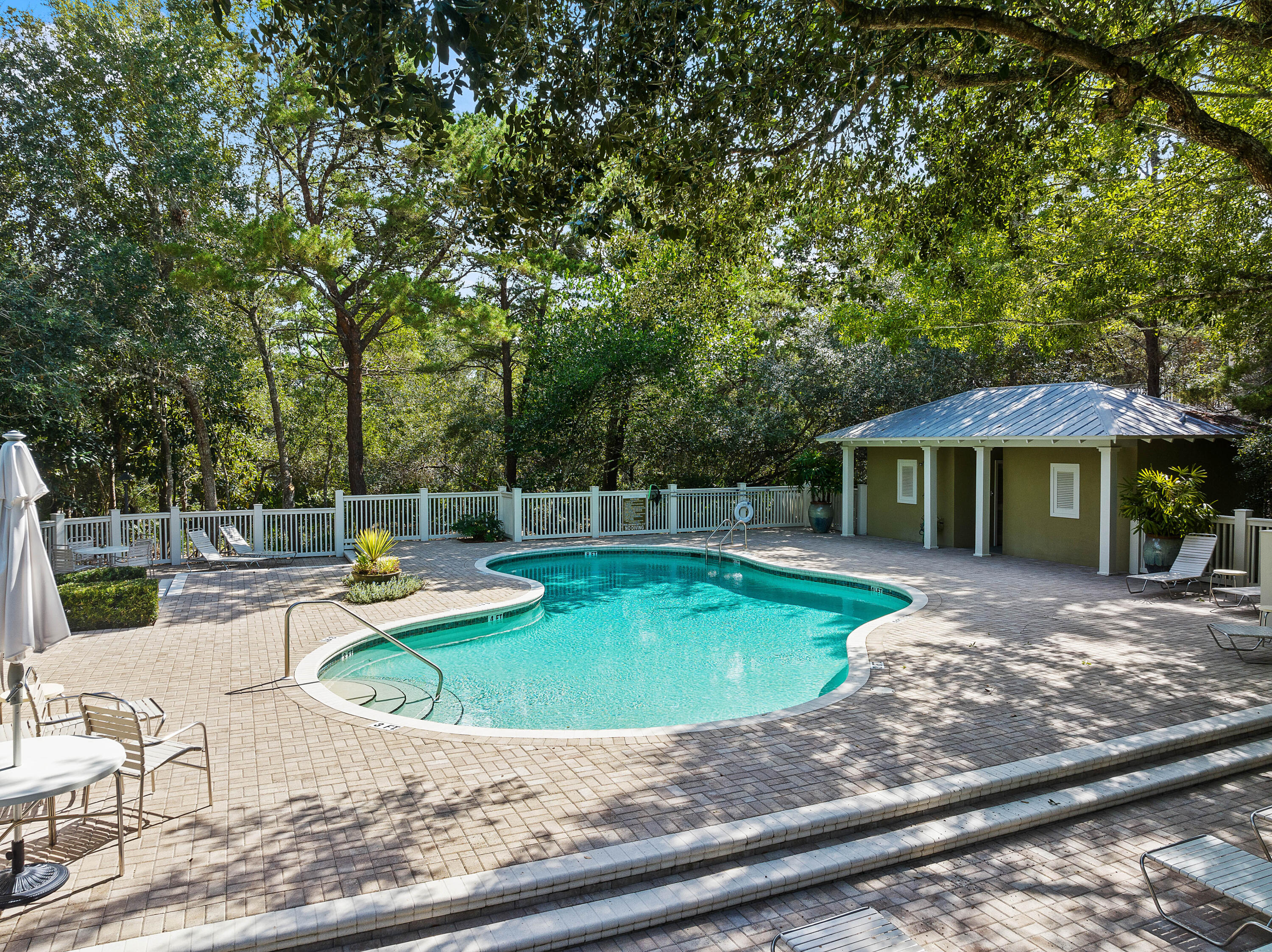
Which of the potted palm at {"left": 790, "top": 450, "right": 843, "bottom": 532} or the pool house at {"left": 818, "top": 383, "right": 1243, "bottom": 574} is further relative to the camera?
the potted palm at {"left": 790, "top": 450, "right": 843, "bottom": 532}

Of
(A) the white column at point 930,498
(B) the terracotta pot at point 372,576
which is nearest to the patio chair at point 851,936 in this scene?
(B) the terracotta pot at point 372,576

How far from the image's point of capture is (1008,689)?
6.68m

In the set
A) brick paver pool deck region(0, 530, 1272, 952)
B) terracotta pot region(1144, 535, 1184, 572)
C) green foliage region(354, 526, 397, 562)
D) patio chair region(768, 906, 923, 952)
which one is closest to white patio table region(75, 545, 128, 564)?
green foliage region(354, 526, 397, 562)

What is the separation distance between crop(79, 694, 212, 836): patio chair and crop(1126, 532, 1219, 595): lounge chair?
38.4ft

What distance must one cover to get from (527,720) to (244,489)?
19.9 metres

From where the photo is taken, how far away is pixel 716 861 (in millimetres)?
4039

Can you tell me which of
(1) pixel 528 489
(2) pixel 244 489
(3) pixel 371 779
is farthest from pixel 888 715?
(2) pixel 244 489

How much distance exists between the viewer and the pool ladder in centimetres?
1547

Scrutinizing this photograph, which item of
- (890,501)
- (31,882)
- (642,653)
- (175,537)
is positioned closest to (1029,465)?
(890,501)

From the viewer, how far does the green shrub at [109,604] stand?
884 cm

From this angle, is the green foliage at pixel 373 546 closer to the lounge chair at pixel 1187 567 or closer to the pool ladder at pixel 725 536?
the pool ladder at pixel 725 536

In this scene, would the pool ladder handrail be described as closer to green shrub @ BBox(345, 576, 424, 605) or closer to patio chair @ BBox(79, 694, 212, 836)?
patio chair @ BBox(79, 694, 212, 836)

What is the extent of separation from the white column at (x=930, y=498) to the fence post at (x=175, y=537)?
14.7 m

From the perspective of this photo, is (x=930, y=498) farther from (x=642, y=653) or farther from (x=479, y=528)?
(x=479, y=528)
